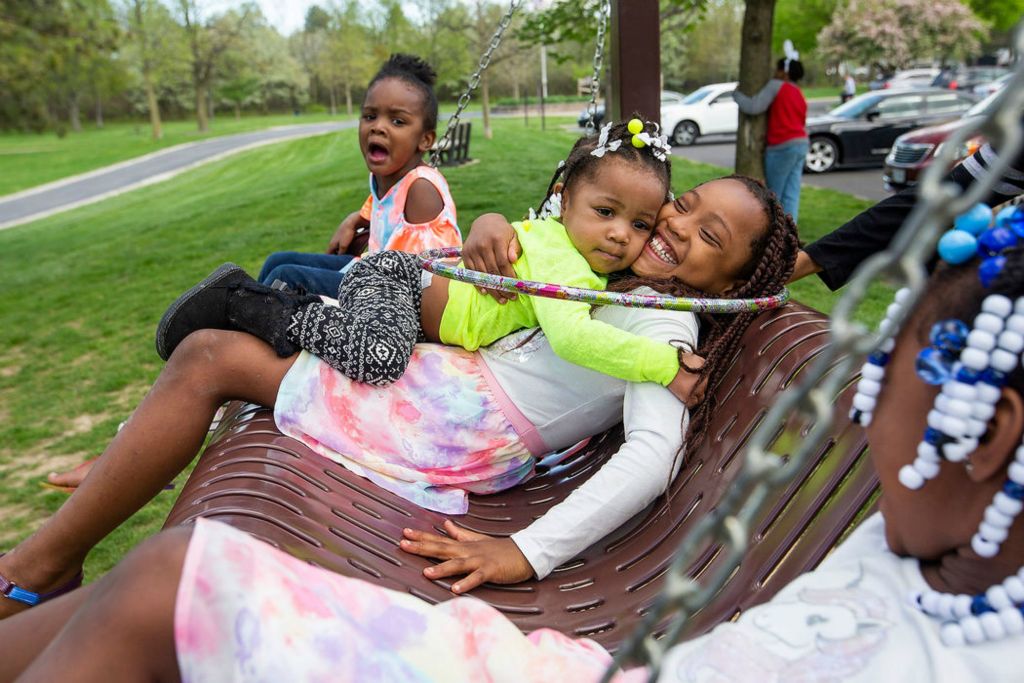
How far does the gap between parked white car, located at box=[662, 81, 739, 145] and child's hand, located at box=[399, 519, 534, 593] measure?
22.1m

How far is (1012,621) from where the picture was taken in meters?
1.12

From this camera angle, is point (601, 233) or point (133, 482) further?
point (601, 233)

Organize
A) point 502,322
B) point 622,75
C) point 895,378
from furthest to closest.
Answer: point 622,75
point 502,322
point 895,378

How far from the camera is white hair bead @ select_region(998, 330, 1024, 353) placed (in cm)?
104

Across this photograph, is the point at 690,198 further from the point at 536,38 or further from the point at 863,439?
the point at 536,38

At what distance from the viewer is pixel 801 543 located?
2020 millimetres

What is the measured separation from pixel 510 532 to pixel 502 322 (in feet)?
2.13

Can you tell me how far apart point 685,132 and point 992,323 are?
23.5m

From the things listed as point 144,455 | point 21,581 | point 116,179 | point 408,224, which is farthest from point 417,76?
point 116,179

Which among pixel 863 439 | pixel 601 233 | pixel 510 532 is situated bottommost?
pixel 510 532

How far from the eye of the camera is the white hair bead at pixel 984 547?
3.83 ft

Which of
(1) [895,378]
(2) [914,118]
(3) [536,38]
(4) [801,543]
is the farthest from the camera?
(2) [914,118]

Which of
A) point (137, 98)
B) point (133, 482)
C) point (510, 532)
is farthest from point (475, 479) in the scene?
point (137, 98)

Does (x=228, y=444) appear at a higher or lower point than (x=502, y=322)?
lower
